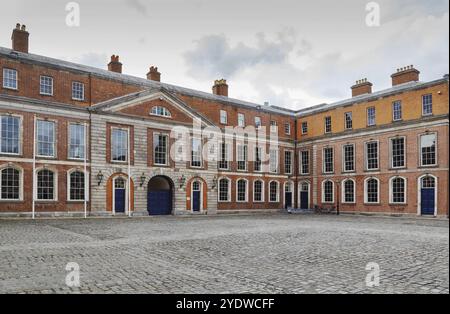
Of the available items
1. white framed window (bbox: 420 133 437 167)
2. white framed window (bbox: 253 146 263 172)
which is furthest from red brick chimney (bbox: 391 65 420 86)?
white framed window (bbox: 253 146 263 172)

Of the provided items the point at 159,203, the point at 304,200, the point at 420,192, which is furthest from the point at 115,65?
the point at 420,192

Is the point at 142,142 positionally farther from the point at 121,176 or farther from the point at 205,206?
the point at 205,206

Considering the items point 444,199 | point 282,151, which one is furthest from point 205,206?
point 444,199

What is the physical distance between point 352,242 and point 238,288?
8398 millimetres

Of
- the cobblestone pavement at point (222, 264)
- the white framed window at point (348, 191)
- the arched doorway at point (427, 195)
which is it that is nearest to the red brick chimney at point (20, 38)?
the cobblestone pavement at point (222, 264)

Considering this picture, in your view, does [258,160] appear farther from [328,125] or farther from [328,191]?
[328,125]

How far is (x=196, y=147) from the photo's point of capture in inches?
1438

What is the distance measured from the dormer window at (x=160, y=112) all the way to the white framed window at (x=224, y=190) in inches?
346

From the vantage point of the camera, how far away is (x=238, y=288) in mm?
7141

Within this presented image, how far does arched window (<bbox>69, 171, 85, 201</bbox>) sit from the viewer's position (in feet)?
95.6

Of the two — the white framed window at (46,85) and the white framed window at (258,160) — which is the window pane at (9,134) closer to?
the white framed window at (46,85)

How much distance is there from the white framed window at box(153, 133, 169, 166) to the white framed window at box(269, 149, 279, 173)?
13529 mm

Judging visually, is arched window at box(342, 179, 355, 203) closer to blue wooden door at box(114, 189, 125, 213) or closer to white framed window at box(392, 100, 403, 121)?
white framed window at box(392, 100, 403, 121)

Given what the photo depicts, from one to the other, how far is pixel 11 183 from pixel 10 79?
747 centimetres
